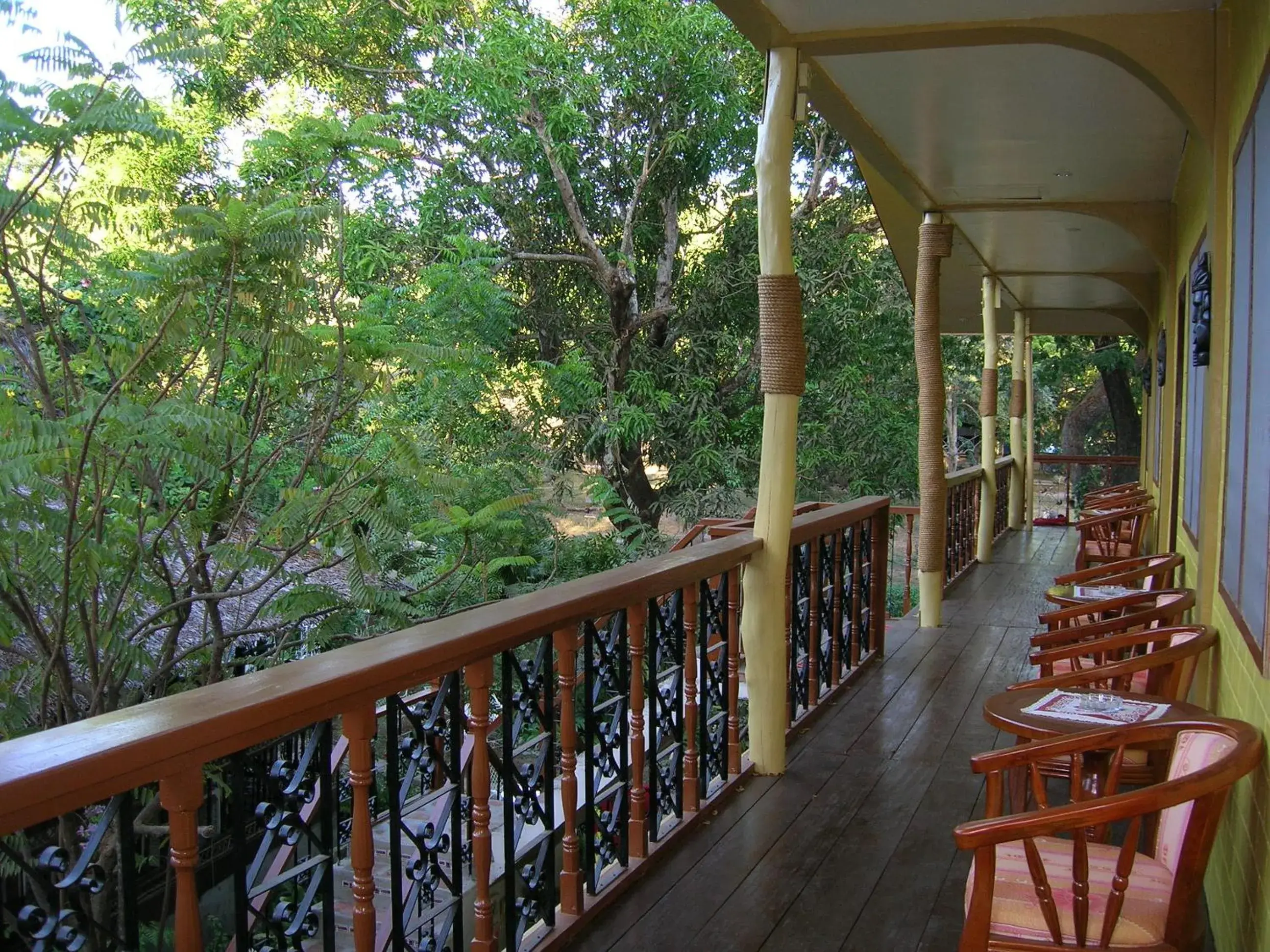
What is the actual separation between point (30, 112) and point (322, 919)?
327 cm

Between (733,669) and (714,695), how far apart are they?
106mm

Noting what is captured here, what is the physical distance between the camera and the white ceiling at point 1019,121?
376 cm

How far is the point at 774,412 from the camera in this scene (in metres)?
3.45

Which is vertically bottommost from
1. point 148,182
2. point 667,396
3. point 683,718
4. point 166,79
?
point 683,718

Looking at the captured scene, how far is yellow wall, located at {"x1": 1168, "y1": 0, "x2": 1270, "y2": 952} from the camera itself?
6.29 feet

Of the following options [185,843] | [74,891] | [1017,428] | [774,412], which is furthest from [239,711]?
[1017,428]

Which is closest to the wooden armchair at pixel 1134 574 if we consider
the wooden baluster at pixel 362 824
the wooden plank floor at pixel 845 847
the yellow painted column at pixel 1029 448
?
the wooden plank floor at pixel 845 847

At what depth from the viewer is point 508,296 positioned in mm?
10188

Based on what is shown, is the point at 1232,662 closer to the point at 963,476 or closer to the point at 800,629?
the point at 800,629

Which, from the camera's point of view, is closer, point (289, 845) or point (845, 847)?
point (289, 845)

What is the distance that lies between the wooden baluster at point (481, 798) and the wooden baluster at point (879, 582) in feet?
11.4

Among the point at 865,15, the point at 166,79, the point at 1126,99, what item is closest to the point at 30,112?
the point at 865,15

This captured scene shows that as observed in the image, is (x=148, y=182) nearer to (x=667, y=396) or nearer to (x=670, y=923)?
(x=667, y=396)

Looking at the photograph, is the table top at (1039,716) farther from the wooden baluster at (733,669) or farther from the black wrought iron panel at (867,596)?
the black wrought iron panel at (867,596)
